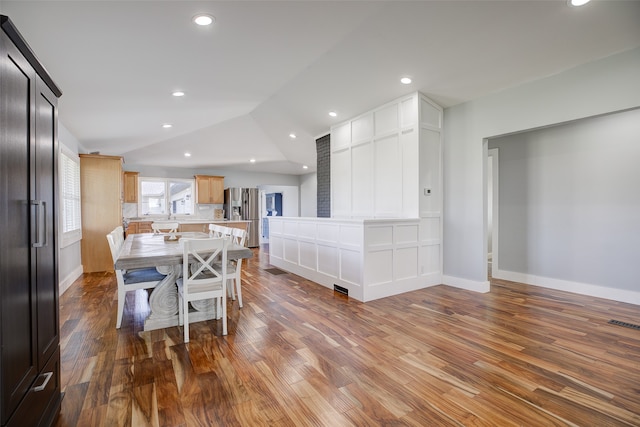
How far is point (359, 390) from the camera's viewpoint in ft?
6.55

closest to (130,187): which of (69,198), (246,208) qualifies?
(246,208)

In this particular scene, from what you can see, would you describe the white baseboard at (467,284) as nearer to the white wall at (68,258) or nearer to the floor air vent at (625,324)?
the floor air vent at (625,324)

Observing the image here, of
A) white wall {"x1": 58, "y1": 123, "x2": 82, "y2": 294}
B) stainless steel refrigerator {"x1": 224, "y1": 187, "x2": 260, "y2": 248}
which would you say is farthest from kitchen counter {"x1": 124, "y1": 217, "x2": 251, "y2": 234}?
white wall {"x1": 58, "y1": 123, "x2": 82, "y2": 294}

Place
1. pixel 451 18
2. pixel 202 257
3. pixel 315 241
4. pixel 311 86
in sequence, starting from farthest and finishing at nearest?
1. pixel 315 241
2. pixel 311 86
3. pixel 202 257
4. pixel 451 18

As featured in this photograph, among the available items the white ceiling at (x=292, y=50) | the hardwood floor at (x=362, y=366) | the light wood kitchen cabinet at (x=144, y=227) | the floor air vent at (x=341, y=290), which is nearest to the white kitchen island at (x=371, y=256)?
the floor air vent at (x=341, y=290)

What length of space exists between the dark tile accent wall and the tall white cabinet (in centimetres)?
114

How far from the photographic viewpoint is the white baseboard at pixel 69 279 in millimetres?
4281

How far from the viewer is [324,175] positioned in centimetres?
665

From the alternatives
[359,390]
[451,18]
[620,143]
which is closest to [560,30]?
[451,18]

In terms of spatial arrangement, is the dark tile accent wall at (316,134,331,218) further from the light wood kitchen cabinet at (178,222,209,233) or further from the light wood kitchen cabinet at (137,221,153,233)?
the light wood kitchen cabinet at (137,221,153,233)

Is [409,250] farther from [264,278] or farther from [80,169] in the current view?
[80,169]

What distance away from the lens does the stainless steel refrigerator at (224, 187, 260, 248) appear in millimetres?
9164

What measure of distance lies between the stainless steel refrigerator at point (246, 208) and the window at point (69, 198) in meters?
4.07

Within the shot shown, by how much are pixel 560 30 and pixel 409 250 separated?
282cm
